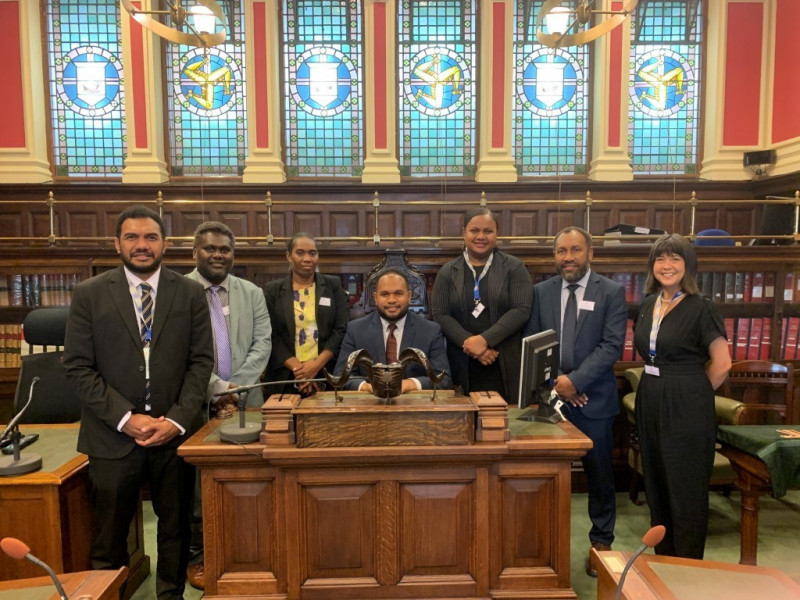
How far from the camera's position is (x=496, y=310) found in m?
2.88

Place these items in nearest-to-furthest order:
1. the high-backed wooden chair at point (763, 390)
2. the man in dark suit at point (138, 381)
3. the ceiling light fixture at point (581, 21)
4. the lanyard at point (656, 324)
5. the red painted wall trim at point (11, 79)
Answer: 1. the man in dark suit at point (138, 381)
2. the lanyard at point (656, 324)
3. the high-backed wooden chair at point (763, 390)
4. the ceiling light fixture at point (581, 21)
5. the red painted wall trim at point (11, 79)

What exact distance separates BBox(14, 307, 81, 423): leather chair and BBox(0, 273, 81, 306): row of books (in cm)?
131

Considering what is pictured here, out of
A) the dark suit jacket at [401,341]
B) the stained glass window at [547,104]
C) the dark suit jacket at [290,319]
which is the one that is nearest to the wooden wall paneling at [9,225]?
the dark suit jacket at [290,319]

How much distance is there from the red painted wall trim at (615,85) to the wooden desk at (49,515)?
6.24m

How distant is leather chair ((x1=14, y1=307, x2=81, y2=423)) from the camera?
9.40 ft

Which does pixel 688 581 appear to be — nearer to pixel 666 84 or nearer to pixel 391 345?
pixel 391 345

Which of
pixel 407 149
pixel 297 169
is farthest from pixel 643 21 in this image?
pixel 297 169

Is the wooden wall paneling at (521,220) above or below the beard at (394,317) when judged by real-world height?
above

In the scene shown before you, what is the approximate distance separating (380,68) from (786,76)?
462cm

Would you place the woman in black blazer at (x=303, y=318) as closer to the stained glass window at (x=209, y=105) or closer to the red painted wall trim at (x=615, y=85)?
the stained glass window at (x=209, y=105)

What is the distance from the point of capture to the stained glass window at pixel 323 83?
6453 mm

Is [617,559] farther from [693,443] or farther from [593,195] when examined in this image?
[593,195]

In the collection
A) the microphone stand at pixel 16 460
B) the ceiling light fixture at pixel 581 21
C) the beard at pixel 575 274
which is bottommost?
the microphone stand at pixel 16 460

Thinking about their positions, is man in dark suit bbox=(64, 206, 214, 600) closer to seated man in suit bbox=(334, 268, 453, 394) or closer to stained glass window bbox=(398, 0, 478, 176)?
seated man in suit bbox=(334, 268, 453, 394)
